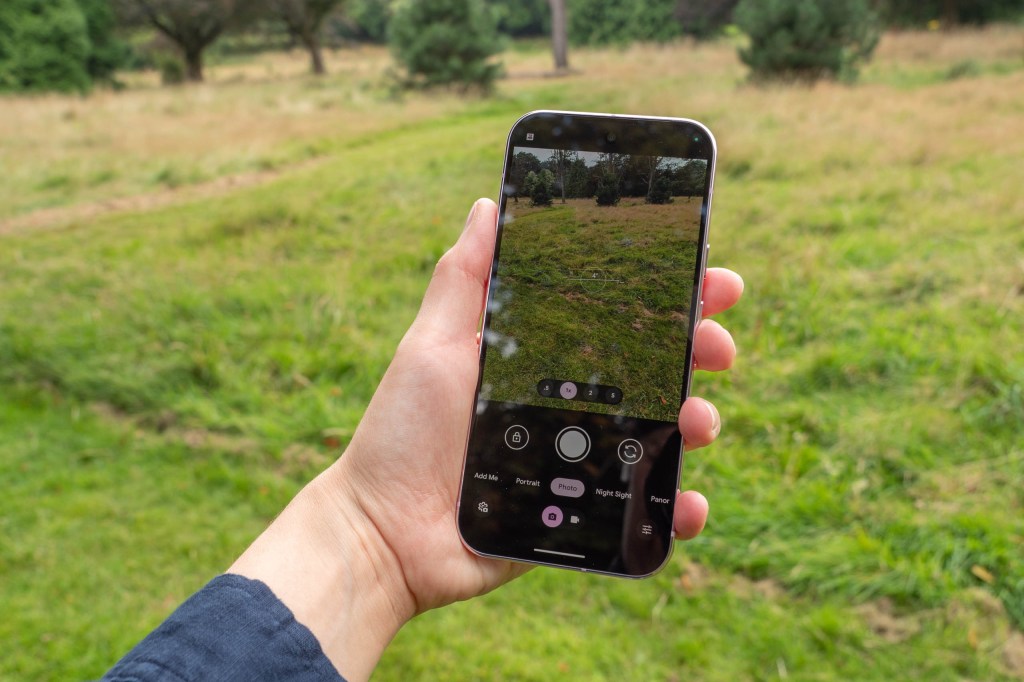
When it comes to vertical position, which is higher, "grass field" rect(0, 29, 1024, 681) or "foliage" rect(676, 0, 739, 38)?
"foliage" rect(676, 0, 739, 38)

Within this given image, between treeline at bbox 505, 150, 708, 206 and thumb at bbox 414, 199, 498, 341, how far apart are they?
13cm

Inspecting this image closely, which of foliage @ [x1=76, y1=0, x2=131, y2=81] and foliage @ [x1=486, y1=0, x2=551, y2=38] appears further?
foliage @ [x1=486, y1=0, x2=551, y2=38]

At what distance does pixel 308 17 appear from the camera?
28250 millimetres

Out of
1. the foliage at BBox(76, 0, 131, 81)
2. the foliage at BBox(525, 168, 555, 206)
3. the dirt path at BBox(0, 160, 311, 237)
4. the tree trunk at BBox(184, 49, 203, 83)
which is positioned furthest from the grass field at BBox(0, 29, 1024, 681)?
the tree trunk at BBox(184, 49, 203, 83)

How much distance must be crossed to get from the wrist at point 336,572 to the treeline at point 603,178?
0.91 metres

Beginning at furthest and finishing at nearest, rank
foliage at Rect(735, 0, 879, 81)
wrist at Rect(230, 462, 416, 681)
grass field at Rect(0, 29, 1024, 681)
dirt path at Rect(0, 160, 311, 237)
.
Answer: foliage at Rect(735, 0, 879, 81), dirt path at Rect(0, 160, 311, 237), grass field at Rect(0, 29, 1024, 681), wrist at Rect(230, 462, 416, 681)

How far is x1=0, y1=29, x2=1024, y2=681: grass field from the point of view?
2848 mm

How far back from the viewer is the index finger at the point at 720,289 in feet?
6.39

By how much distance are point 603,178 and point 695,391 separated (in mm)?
2459

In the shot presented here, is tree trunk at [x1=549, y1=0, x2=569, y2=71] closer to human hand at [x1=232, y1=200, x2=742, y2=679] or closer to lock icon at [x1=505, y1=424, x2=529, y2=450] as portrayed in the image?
human hand at [x1=232, y1=200, x2=742, y2=679]

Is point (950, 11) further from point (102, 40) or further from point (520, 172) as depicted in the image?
point (102, 40)

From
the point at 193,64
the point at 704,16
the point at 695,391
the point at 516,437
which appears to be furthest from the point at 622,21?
the point at 516,437

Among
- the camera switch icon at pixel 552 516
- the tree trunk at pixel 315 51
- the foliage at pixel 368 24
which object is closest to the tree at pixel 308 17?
the tree trunk at pixel 315 51

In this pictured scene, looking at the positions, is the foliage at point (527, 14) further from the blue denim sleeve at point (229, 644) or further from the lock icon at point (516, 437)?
the blue denim sleeve at point (229, 644)
